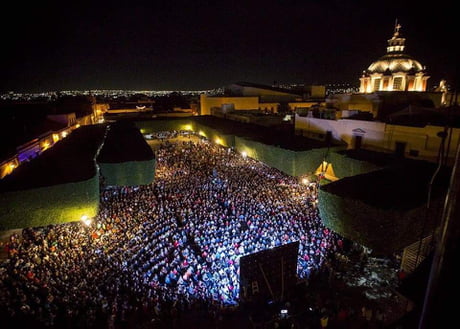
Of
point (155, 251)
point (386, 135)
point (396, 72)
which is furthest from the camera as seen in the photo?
point (396, 72)

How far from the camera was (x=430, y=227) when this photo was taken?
1055 cm

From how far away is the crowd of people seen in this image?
28.4ft

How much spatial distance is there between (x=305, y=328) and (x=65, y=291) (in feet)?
26.4

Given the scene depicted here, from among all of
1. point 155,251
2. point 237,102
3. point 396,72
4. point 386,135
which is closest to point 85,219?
point 155,251

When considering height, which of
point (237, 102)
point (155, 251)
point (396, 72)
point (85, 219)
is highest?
point (396, 72)

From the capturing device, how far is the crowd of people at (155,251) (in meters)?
8.66

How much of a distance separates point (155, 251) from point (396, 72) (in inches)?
1278

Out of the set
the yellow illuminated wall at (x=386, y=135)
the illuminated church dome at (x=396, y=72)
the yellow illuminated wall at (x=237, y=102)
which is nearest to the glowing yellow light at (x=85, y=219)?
the yellow illuminated wall at (x=386, y=135)

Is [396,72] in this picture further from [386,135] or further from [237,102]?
[237,102]

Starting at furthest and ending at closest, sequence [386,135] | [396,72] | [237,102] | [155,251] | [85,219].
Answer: [237,102], [396,72], [386,135], [85,219], [155,251]

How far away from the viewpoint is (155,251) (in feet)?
36.8

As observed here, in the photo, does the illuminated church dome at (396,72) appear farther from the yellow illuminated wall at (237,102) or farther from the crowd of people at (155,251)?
the crowd of people at (155,251)

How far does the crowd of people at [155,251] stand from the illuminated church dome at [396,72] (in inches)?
812

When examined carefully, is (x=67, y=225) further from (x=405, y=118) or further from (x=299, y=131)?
(x=405, y=118)
